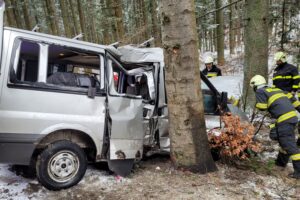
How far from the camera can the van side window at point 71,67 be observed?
14.5 ft

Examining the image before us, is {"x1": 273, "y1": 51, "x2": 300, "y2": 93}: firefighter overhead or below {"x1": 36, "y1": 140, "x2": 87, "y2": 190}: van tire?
overhead

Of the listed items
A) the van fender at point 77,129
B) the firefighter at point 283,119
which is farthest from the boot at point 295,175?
the van fender at point 77,129

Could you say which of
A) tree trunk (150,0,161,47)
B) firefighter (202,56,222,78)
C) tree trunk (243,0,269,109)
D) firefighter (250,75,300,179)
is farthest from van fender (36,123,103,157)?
tree trunk (150,0,161,47)

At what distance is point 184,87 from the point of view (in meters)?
4.54

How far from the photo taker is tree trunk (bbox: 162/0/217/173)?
4414 mm

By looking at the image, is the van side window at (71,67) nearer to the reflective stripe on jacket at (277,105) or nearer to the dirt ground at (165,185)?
the dirt ground at (165,185)

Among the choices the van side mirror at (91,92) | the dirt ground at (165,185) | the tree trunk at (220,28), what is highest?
the tree trunk at (220,28)

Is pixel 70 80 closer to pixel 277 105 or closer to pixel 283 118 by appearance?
pixel 277 105

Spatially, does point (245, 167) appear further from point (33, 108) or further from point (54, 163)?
point (33, 108)

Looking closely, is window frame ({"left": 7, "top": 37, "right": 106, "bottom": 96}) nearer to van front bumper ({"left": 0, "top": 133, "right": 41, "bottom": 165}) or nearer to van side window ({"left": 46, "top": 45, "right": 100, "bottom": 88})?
van side window ({"left": 46, "top": 45, "right": 100, "bottom": 88})

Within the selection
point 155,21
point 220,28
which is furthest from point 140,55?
point 220,28

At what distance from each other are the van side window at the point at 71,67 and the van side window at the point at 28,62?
0.65 ft

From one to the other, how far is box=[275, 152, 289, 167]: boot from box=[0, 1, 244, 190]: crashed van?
4.30ft

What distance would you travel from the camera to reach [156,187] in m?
4.38
